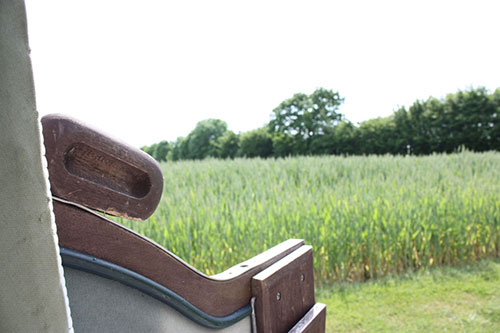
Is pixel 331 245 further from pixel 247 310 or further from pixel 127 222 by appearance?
pixel 247 310

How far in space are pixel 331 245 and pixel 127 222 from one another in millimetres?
2168

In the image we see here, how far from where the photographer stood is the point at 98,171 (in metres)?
0.54

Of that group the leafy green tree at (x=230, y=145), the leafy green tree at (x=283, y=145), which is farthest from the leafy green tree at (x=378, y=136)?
the leafy green tree at (x=230, y=145)

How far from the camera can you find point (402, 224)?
13.4 feet

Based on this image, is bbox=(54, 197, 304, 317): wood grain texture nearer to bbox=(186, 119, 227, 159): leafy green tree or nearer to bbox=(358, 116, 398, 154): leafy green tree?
bbox=(358, 116, 398, 154): leafy green tree

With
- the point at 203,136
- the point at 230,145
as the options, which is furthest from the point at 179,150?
the point at 230,145

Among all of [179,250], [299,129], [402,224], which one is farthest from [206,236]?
[299,129]

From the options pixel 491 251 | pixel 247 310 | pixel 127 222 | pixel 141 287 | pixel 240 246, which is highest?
pixel 141 287

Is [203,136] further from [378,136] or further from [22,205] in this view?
[22,205]

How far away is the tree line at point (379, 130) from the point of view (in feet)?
70.5

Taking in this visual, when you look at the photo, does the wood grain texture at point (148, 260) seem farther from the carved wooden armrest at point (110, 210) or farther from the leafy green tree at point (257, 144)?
the leafy green tree at point (257, 144)

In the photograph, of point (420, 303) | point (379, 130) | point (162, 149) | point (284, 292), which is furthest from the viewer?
point (162, 149)

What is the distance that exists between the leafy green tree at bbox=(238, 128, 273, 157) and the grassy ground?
1200 inches

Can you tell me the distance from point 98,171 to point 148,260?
17 centimetres
